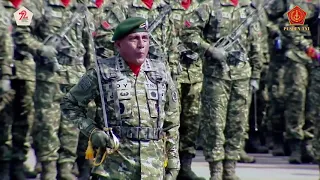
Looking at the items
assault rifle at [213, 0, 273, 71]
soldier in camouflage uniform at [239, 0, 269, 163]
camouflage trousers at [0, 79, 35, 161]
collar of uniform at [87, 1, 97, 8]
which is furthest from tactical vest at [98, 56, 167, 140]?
soldier in camouflage uniform at [239, 0, 269, 163]

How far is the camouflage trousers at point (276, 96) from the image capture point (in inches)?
684

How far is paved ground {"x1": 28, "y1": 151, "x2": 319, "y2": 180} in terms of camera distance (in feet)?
49.4

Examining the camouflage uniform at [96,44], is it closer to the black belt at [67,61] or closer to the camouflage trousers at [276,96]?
the black belt at [67,61]

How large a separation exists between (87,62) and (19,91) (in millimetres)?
1007

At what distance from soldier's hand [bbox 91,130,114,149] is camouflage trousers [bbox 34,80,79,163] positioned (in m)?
4.98

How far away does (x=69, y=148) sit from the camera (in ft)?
44.0

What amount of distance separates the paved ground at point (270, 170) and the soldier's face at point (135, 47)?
21.2ft

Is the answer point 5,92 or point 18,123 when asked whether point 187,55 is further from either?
point 5,92

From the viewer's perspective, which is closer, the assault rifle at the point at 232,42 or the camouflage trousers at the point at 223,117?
the camouflage trousers at the point at 223,117

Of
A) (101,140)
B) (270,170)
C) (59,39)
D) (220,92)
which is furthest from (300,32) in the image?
(101,140)

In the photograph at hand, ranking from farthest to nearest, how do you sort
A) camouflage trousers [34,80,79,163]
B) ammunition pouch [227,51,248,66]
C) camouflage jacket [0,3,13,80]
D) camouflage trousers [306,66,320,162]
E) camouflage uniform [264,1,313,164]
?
1. camouflage uniform [264,1,313,164]
2. ammunition pouch [227,51,248,66]
3. camouflage trousers [306,66,320,162]
4. camouflage trousers [34,80,79,163]
5. camouflage jacket [0,3,13,80]

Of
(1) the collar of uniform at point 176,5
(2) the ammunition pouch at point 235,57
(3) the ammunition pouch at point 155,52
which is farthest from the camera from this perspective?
(1) the collar of uniform at point 176,5

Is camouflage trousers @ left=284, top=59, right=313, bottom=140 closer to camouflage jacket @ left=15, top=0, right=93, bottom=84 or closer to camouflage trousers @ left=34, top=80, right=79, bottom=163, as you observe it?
camouflage jacket @ left=15, top=0, right=93, bottom=84

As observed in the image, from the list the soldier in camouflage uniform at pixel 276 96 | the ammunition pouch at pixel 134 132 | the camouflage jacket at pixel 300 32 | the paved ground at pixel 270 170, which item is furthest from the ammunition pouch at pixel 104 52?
the ammunition pouch at pixel 134 132
